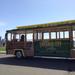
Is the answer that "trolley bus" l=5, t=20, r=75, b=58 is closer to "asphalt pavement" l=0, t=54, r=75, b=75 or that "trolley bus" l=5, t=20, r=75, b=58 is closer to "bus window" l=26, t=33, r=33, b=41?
"bus window" l=26, t=33, r=33, b=41

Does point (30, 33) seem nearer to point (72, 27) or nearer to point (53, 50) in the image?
point (53, 50)

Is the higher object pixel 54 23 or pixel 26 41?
pixel 54 23

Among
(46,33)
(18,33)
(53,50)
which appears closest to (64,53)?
(53,50)

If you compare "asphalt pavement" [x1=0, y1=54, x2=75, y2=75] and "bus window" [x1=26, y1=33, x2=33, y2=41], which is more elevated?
"bus window" [x1=26, y1=33, x2=33, y2=41]

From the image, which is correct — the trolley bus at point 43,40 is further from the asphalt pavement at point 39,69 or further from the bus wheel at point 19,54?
the asphalt pavement at point 39,69

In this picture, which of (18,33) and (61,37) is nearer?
(61,37)

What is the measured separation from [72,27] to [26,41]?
15.2 ft

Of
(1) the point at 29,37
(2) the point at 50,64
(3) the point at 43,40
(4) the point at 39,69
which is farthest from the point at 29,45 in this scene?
(4) the point at 39,69

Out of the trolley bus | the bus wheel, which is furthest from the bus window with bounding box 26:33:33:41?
the bus wheel

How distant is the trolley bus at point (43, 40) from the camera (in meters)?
16.9

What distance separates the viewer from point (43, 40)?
1853cm

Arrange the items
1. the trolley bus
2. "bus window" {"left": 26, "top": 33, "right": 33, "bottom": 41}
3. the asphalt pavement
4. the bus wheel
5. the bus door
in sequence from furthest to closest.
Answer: the bus wheel < "bus window" {"left": 26, "top": 33, "right": 33, "bottom": 41} < the bus door < the trolley bus < the asphalt pavement

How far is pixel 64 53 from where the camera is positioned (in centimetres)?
1703

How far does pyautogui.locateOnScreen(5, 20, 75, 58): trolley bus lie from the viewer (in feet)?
55.5
